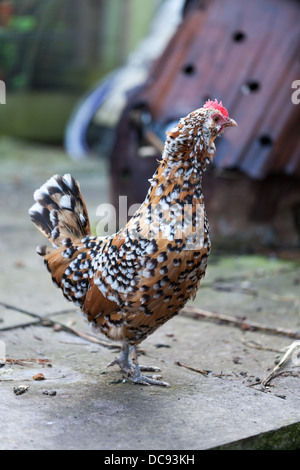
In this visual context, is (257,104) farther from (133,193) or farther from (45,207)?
(45,207)

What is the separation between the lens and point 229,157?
5.51 meters

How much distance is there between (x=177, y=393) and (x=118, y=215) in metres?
3.17

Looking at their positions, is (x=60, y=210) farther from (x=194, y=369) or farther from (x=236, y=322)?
(x=236, y=322)

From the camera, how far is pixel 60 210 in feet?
12.0

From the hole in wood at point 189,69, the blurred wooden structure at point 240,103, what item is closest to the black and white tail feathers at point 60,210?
the blurred wooden structure at point 240,103

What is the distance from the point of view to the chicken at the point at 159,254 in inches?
124

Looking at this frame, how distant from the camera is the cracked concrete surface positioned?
9.30ft

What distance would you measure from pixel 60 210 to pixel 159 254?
0.74 metres

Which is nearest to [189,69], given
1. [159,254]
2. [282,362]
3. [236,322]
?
[236,322]

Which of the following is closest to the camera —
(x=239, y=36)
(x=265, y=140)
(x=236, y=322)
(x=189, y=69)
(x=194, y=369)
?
(x=194, y=369)

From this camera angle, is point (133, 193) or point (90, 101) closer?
point (133, 193)

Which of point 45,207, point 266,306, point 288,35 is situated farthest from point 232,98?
point 45,207

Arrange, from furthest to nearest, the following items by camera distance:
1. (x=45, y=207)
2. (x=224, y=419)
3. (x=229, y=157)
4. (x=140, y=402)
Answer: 1. (x=229, y=157)
2. (x=45, y=207)
3. (x=140, y=402)
4. (x=224, y=419)

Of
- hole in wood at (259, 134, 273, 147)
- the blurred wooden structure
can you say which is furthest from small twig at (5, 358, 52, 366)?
hole in wood at (259, 134, 273, 147)
